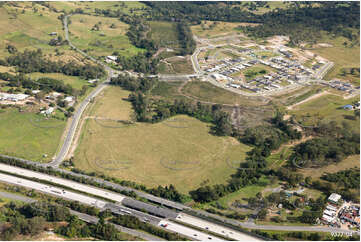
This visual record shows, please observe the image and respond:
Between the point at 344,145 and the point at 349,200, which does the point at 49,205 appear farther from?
the point at 344,145

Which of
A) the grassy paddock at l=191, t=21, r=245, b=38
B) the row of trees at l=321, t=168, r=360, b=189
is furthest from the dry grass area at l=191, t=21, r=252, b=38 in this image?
the row of trees at l=321, t=168, r=360, b=189

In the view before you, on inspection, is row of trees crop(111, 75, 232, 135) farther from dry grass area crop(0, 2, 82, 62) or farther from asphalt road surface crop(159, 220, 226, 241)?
dry grass area crop(0, 2, 82, 62)

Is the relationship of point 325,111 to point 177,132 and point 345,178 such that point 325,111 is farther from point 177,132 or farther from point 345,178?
point 177,132

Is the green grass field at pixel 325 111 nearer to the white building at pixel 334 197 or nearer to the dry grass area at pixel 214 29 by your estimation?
the white building at pixel 334 197

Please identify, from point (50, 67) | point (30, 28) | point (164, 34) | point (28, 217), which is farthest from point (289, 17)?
point (28, 217)

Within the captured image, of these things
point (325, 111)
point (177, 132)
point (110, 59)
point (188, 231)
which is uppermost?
point (110, 59)

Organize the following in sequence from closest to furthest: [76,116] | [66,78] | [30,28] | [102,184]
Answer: [102,184] → [76,116] → [66,78] → [30,28]

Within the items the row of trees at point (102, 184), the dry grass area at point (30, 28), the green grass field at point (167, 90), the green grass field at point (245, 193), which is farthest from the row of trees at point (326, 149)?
the dry grass area at point (30, 28)
